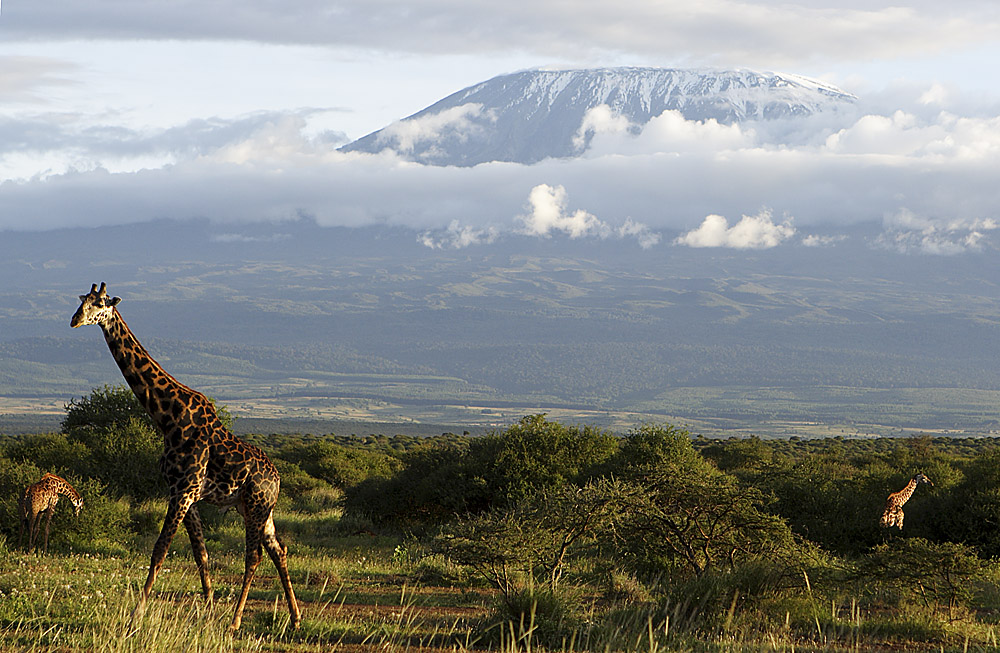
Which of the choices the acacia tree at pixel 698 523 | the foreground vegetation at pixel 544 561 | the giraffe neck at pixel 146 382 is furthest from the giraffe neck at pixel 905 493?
the giraffe neck at pixel 146 382

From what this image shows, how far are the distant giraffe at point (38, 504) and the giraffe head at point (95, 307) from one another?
7.36m

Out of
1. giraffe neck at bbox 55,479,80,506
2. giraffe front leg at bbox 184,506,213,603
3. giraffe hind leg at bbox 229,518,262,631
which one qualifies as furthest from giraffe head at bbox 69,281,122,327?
giraffe neck at bbox 55,479,80,506

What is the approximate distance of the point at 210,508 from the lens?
2278cm

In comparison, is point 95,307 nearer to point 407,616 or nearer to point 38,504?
point 407,616

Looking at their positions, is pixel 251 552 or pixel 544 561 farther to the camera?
pixel 544 561

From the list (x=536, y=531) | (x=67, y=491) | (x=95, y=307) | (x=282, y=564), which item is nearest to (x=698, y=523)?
(x=536, y=531)

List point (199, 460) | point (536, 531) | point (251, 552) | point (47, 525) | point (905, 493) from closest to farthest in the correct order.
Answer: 1. point (199, 460)
2. point (251, 552)
3. point (536, 531)
4. point (47, 525)
5. point (905, 493)

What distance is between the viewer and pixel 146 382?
11.1 metres

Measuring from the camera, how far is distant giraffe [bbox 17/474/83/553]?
16859mm

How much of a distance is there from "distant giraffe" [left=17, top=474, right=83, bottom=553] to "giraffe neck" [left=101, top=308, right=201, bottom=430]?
7.07 m

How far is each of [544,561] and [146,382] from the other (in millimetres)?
5515

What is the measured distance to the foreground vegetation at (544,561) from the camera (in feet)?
34.9

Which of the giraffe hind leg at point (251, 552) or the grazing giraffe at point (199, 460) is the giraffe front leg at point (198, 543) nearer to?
the grazing giraffe at point (199, 460)

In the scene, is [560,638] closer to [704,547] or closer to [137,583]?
[704,547]
